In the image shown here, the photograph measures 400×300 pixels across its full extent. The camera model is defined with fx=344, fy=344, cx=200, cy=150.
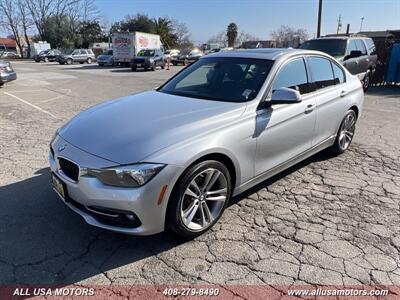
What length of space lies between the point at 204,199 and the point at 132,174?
32.6 inches

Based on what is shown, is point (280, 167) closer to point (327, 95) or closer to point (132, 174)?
point (327, 95)

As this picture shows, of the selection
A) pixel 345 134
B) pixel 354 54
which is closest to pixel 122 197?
pixel 345 134

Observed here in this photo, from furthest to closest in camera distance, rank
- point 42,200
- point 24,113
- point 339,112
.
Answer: point 24,113 < point 339,112 < point 42,200

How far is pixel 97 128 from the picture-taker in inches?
128

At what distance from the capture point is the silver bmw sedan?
109 inches

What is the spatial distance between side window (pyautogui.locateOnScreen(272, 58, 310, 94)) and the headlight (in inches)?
70.3

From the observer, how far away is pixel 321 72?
468 cm

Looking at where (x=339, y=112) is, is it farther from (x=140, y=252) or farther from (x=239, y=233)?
(x=140, y=252)

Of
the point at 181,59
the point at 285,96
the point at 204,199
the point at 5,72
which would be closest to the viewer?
the point at 204,199

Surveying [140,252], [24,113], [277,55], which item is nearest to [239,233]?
[140,252]

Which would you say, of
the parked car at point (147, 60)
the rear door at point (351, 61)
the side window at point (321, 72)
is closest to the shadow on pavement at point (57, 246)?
the side window at point (321, 72)

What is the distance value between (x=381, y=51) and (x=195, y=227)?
14531mm

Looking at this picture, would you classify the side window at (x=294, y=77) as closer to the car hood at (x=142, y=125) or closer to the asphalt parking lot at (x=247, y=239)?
the car hood at (x=142, y=125)

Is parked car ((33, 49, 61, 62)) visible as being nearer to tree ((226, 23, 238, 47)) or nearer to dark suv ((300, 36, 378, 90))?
tree ((226, 23, 238, 47))
